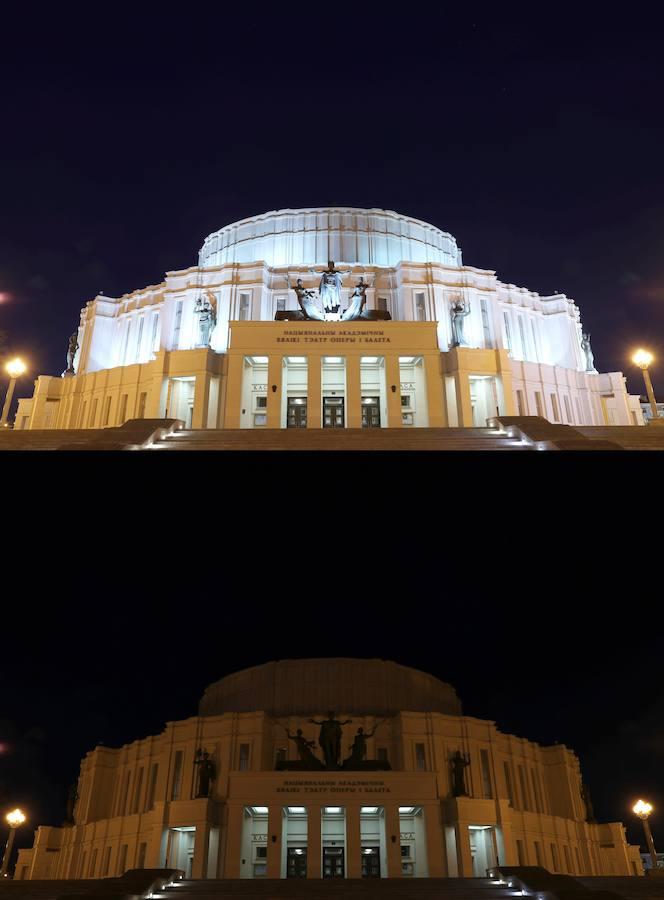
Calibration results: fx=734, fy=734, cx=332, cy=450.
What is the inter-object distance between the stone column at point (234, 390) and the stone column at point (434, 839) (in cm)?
2036

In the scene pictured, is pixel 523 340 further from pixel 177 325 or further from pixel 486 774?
pixel 486 774

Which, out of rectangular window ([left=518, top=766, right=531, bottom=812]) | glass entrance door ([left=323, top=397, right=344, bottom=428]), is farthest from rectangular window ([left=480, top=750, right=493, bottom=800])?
glass entrance door ([left=323, top=397, right=344, bottom=428])

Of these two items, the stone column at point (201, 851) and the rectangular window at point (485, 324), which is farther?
the rectangular window at point (485, 324)

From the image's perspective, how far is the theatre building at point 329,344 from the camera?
3888cm

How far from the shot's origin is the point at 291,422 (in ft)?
126

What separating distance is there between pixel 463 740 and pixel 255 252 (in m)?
36.3

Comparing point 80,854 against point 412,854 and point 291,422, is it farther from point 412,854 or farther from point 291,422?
point 291,422

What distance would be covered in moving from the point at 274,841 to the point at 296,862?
300cm

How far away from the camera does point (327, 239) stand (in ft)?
174

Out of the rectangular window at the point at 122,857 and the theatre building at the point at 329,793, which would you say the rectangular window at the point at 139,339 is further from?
the rectangular window at the point at 122,857

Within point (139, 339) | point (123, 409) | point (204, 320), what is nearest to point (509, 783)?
point (123, 409)

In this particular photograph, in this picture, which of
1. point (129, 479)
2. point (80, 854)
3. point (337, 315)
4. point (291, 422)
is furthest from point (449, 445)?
point (80, 854)

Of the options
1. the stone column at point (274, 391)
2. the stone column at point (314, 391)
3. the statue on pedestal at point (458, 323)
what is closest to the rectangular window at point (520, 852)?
the stone column at point (314, 391)

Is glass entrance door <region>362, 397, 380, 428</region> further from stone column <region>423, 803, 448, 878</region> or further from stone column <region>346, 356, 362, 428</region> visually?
stone column <region>423, 803, 448, 878</region>
